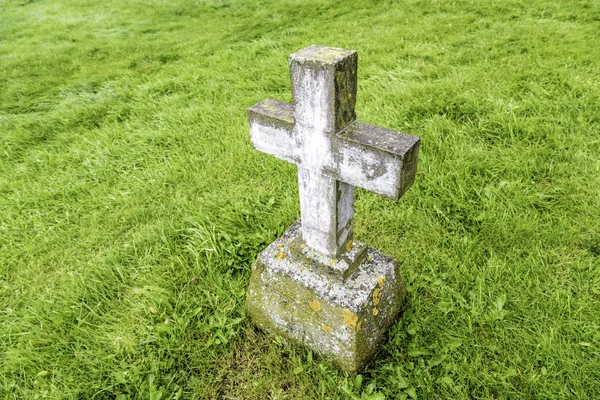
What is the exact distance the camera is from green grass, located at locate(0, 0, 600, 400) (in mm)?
2115

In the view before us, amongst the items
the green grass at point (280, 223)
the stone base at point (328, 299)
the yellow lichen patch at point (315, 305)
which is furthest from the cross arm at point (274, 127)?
the green grass at point (280, 223)

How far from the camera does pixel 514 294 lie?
2309 mm

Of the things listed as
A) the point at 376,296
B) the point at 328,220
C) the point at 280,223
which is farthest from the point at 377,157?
the point at 280,223

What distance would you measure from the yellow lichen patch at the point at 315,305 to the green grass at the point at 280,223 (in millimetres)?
290

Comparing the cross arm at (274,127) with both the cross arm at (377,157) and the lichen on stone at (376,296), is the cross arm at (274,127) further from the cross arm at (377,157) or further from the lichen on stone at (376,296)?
the lichen on stone at (376,296)

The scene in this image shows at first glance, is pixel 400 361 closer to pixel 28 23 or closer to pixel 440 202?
pixel 440 202

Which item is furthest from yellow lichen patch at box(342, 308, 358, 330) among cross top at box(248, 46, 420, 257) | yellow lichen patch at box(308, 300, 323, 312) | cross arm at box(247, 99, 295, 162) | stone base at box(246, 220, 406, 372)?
cross arm at box(247, 99, 295, 162)

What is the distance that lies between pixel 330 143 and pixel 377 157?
0.23 meters

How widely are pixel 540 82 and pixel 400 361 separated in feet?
11.5

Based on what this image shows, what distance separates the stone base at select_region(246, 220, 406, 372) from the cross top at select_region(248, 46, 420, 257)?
172mm

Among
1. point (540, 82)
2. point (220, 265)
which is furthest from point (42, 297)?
point (540, 82)

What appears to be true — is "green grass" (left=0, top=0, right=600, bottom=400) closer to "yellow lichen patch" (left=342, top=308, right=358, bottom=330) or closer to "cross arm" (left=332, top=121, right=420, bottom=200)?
"yellow lichen patch" (left=342, top=308, right=358, bottom=330)

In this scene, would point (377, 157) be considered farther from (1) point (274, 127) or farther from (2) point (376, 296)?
(2) point (376, 296)

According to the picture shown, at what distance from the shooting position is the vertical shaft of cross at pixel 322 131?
1.50 metres
